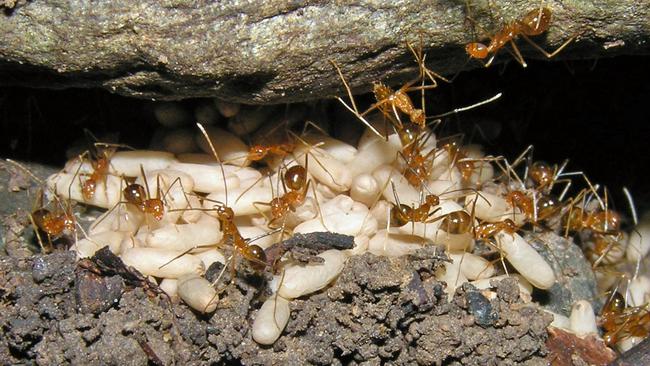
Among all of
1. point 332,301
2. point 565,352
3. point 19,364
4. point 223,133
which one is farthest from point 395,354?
point 19,364

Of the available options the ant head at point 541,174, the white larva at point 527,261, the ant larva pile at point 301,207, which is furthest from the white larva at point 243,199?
the ant head at point 541,174

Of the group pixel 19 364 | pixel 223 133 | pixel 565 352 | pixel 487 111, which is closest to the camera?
pixel 19 364

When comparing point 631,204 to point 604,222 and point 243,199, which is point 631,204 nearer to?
point 604,222

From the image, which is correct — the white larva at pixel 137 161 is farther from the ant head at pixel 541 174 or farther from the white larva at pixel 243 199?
the ant head at pixel 541 174

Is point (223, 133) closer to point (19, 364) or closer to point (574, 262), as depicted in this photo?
point (19, 364)

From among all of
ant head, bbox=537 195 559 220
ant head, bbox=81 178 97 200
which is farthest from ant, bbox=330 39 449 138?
ant head, bbox=81 178 97 200

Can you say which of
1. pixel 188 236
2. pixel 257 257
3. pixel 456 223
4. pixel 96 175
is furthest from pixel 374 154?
pixel 96 175

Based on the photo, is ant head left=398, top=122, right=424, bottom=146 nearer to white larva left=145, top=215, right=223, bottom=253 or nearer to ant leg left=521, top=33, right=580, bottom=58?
ant leg left=521, top=33, right=580, bottom=58
